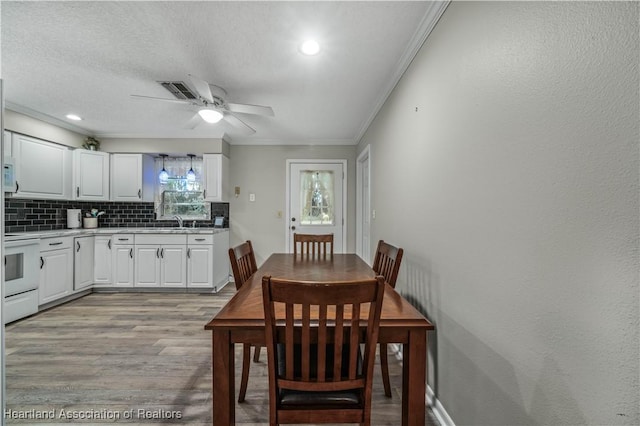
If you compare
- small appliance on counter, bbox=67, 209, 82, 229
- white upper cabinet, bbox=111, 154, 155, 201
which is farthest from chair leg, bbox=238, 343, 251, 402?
small appliance on counter, bbox=67, 209, 82, 229

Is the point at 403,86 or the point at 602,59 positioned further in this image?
the point at 403,86

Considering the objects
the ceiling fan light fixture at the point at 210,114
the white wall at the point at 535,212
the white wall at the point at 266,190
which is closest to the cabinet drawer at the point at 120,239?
the white wall at the point at 266,190

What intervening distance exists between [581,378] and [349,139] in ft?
13.7

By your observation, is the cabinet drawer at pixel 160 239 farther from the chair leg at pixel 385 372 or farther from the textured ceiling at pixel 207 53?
the chair leg at pixel 385 372

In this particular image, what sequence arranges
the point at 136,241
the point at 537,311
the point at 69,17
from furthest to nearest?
the point at 136,241
the point at 69,17
the point at 537,311

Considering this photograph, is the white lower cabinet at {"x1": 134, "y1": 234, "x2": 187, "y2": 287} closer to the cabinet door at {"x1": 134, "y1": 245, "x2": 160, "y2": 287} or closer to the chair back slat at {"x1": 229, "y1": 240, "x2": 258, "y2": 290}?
the cabinet door at {"x1": 134, "y1": 245, "x2": 160, "y2": 287}

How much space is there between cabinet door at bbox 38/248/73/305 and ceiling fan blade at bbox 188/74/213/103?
112 inches

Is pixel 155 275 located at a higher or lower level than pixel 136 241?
lower

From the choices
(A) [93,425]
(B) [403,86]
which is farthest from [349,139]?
(A) [93,425]

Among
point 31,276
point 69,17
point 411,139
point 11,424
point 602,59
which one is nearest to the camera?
point 602,59

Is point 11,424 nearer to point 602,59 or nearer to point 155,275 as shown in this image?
point 155,275

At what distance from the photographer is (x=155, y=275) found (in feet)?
12.9

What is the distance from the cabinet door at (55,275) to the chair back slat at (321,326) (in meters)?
3.70

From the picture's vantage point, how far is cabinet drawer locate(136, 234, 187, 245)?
3.93 meters
